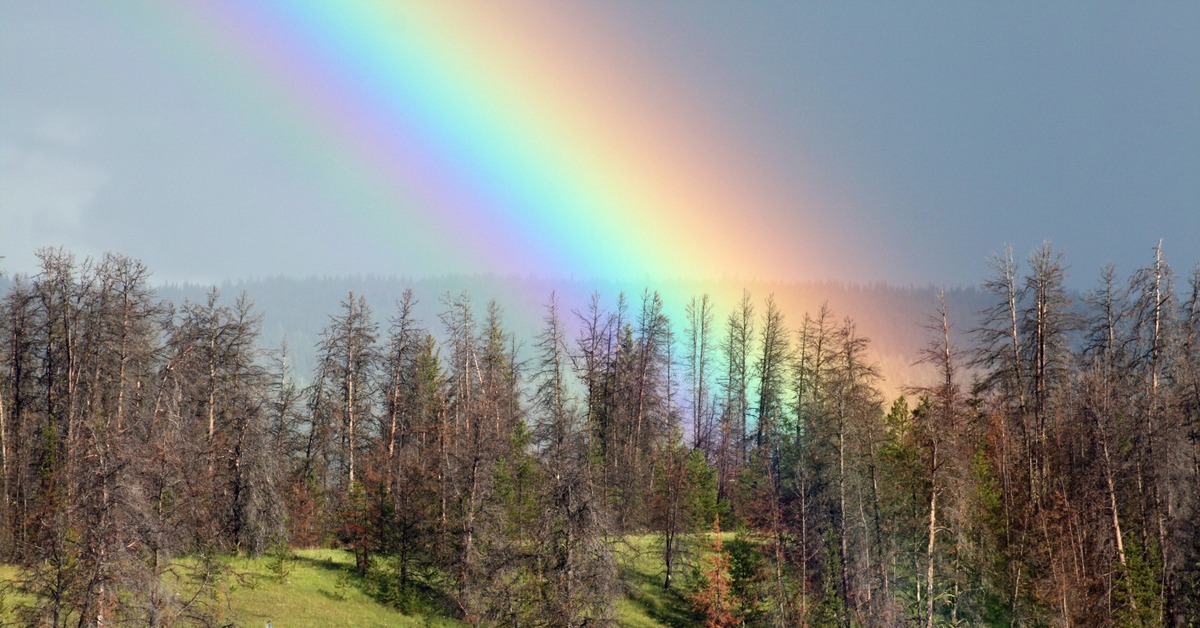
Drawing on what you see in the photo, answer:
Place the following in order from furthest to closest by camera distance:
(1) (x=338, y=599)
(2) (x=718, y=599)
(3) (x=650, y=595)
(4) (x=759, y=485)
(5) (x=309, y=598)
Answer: (4) (x=759, y=485) < (3) (x=650, y=595) < (2) (x=718, y=599) < (1) (x=338, y=599) < (5) (x=309, y=598)

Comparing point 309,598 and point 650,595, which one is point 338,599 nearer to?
point 309,598

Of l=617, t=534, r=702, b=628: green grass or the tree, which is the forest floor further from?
the tree

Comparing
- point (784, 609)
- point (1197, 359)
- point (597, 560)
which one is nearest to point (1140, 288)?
point (1197, 359)

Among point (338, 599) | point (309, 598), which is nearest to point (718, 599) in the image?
point (338, 599)

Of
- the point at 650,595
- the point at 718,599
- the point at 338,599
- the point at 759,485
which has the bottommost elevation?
the point at 650,595

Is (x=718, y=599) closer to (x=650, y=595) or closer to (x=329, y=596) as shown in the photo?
(x=650, y=595)

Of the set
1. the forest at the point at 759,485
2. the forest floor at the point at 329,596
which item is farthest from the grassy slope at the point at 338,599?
the forest at the point at 759,485

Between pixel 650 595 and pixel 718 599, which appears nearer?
pixel 718 599

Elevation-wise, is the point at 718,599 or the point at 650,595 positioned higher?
the point at 718,599

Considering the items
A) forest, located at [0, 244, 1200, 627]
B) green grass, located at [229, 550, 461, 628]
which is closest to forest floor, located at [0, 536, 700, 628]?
green grass, located at [229, 550, 461, 628]

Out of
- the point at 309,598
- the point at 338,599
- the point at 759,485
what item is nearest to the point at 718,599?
the point at 759,485

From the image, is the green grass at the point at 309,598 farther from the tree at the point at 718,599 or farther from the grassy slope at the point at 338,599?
the tree at the point at 718,599

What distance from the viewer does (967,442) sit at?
46.7 m

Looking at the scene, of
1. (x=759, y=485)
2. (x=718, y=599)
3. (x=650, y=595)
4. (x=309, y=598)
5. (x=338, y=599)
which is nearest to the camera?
(x=309, y=598)
